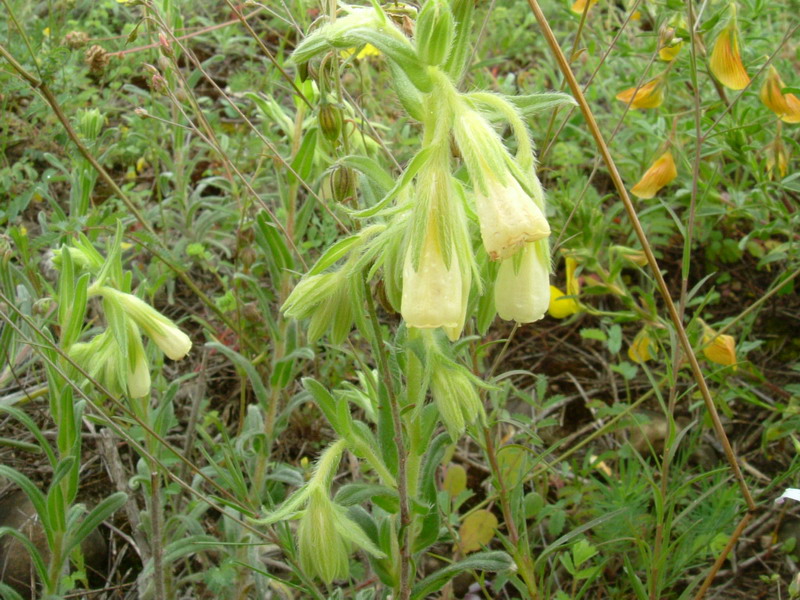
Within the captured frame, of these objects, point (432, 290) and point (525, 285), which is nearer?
point (432, 290)

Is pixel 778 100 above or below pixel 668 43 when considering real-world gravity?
below

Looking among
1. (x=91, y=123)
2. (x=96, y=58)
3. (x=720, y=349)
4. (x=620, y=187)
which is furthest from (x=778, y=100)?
(x=91, y=123)

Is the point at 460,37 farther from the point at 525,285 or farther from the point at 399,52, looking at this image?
the point at 525,285

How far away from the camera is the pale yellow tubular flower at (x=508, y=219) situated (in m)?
1.04

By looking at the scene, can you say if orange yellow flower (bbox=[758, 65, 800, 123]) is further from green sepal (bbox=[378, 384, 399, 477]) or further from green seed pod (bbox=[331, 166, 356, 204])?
green sepal (bbox=[378, 384, 399, 477])

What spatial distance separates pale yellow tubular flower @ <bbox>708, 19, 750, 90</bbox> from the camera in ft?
7.34

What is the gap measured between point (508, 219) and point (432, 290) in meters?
0.15

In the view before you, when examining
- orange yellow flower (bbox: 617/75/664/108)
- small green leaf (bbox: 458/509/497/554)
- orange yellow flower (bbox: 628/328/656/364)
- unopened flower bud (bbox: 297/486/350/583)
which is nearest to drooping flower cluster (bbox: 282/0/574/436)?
unopened flower bud (bbox: 297/486/350/583)

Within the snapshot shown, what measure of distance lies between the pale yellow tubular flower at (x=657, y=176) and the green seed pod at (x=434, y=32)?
146 centimetres

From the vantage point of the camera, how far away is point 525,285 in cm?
119

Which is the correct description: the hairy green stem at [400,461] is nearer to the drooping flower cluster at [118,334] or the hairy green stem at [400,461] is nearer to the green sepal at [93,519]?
the drooping flower cluster at [118,334]

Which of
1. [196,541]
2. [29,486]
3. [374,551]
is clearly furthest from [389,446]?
[29,486]

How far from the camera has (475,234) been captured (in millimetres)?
1298

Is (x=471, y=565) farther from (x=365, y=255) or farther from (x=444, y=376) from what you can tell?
(x=365, y=255)
